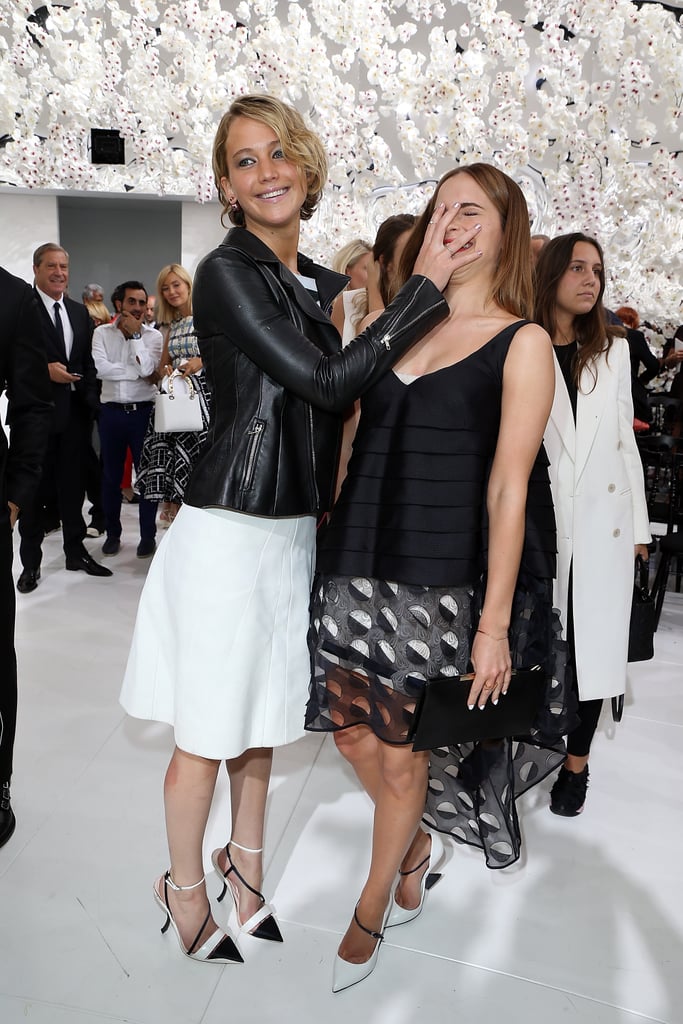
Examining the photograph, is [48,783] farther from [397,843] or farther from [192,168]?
[192,168]

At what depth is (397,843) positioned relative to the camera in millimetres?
1642

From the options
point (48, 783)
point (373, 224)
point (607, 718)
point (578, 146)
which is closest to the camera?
point (48, 783)

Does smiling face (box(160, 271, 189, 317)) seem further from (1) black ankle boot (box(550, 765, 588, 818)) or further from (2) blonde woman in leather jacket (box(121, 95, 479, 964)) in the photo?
(1) black ankle boot (box(550, 765, 588, 818))

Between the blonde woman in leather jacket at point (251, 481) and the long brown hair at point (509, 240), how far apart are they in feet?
0.26

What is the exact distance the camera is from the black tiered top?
4.81 feet

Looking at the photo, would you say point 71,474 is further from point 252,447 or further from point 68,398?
point 252,447

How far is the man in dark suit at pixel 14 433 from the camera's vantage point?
6.24 feet

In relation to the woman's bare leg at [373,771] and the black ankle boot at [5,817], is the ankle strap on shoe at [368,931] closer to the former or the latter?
the woman's bare leg at [373,771]

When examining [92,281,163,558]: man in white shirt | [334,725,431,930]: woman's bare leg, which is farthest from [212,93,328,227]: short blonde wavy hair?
[92,281,163,558]: man in white shirt

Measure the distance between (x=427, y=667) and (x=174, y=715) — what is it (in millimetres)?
521

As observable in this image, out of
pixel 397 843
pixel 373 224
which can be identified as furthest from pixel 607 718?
pixel 373 224

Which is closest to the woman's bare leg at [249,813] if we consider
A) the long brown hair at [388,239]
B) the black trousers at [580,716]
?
the black trousers at [580,716]

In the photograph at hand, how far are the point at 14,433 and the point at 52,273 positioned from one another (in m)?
2.79

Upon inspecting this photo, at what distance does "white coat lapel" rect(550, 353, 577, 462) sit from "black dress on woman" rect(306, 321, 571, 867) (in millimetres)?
544
